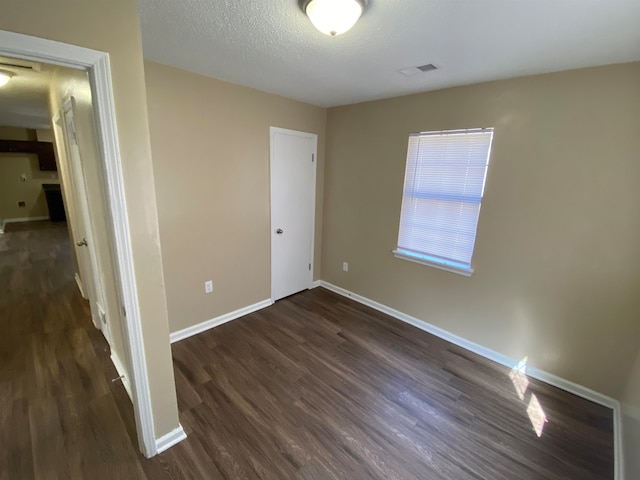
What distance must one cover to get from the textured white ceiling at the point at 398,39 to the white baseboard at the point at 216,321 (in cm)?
229

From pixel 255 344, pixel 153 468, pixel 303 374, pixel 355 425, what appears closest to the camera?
pixel 153 468

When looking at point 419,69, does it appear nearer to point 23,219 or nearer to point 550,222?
point 550,222

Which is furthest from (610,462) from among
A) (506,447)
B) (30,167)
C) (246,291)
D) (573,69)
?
(30,167)

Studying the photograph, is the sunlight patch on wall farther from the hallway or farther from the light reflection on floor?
the hallway

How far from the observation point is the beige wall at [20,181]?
7020 millimetres

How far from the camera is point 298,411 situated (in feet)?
6.16

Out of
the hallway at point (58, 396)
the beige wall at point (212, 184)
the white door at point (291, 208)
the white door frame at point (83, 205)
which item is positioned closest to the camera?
the hallway at point (58, 396)

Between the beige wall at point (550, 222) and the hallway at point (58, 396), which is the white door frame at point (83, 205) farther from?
the beige wall at point (550, 222)

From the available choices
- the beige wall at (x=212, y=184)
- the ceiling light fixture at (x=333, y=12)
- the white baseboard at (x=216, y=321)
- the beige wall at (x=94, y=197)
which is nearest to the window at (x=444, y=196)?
the beige wall at (x=212, y=184)

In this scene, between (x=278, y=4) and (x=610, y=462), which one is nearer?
(x=278, y=4)

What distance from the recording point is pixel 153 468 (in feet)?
4.87

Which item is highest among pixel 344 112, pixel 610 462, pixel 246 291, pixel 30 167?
pixel 344 112

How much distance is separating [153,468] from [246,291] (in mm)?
1736

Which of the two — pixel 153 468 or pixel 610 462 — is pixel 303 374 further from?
pixel 610 462
